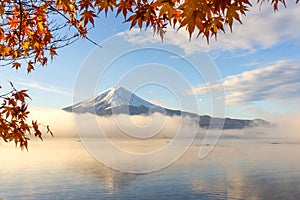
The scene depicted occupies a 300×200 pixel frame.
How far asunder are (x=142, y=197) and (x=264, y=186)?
52.6 ft

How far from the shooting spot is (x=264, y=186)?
39062 mm

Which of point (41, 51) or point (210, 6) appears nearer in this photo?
point (210, 6)

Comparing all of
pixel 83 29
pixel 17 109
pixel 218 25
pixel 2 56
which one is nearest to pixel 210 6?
pixel 218 25

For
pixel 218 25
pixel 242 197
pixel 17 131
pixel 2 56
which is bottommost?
pixel 242 197

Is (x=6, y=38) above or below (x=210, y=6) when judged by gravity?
above

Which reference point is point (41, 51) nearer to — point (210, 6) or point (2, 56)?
point (2, 56)

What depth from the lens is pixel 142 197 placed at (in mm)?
35250

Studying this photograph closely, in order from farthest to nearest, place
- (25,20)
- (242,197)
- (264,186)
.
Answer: (264,186)
(242,197)
(25,20)

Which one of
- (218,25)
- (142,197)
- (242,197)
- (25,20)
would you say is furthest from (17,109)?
(242,197)

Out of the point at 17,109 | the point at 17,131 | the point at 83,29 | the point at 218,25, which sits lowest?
the point at 17,131

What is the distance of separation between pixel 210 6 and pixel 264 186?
134ft

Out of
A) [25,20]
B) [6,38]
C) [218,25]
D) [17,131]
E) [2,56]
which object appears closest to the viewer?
[218,25]

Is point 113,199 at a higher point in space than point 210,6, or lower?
lower

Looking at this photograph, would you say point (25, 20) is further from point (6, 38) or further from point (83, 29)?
point (83, 29)
